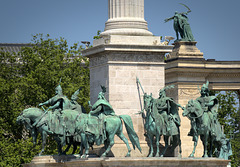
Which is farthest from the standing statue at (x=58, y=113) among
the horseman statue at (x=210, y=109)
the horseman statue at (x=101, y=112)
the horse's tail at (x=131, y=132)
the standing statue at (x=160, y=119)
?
the horseman statue at (x=210, y=109)

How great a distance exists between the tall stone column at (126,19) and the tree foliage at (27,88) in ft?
51.1

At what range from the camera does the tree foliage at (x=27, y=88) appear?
5178cm

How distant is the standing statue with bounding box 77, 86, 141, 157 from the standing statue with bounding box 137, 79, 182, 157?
77 cm

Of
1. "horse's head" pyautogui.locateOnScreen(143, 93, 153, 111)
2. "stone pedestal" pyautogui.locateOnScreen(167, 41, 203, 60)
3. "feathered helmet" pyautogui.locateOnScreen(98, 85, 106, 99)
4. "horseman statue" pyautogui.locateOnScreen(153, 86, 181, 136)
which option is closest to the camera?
"horse's head" pyautogui.locateOnScreen(143, 93, 153, 111)

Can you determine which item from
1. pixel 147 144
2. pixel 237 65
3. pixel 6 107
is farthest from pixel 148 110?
pixel 6 107

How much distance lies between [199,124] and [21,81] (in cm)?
2264

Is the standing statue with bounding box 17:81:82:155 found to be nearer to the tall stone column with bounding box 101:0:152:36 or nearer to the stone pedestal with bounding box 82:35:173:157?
the stone pedestal with bounding box 82:35:173:157

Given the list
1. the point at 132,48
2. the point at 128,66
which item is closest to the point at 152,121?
the point at 128,66

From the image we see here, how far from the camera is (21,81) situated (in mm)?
55625

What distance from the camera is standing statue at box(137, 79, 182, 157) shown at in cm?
3469

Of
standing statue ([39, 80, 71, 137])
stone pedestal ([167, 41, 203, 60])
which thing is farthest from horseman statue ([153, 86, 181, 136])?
stone pedestal ([167, 41, 203, 60])

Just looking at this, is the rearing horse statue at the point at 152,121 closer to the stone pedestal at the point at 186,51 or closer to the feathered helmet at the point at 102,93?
the feathered helmet at the point at 102,93

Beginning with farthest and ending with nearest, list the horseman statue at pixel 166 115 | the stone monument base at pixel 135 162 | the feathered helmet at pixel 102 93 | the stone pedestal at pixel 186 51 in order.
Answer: the stone pedestal at pixel 186 51 < the horseman statue at pixel 166 115 < the feathered helmet at pixel 102 93 < the stone monument base at pixel 135 162

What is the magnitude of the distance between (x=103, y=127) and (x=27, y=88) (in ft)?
70.8
